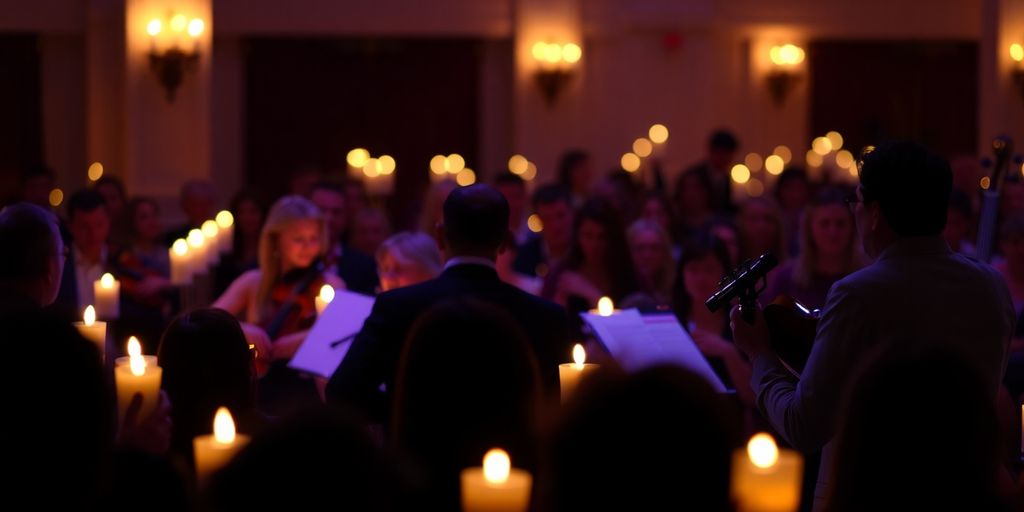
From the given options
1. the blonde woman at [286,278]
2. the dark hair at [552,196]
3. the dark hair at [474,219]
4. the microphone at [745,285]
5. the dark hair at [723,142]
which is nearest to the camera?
the microphone at [745,285]

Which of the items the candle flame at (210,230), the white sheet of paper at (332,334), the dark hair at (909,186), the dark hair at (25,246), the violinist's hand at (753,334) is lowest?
the white sheet of paper at (332,334)

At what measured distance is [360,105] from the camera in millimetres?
12578

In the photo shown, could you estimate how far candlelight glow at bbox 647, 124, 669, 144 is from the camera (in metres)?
12.0

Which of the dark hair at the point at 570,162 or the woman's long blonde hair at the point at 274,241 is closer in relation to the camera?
the woman's long blonde hair at the point at 274,241

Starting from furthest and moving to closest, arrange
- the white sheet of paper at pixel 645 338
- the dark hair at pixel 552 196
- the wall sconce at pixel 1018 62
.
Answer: the wall sconce at pixel 1018 62
the dark hair at pixel 552 196
the white sheet of paper at pixel 645 338

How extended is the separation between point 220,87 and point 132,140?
4.34ft

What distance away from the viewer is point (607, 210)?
6.39 m

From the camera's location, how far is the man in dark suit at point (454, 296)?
3543mm

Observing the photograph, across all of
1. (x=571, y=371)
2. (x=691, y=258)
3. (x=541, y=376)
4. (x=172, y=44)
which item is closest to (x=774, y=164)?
(x=172, y=44)

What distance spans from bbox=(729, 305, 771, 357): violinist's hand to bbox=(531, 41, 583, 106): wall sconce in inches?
334

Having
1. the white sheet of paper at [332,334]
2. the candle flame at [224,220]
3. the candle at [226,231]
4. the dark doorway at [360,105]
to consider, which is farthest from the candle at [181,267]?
the dark doorway at [360,105]

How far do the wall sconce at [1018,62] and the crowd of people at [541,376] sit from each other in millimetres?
5196

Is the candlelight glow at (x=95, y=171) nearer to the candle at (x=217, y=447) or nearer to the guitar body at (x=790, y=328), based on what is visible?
the guitar body at (x=790, y=328)

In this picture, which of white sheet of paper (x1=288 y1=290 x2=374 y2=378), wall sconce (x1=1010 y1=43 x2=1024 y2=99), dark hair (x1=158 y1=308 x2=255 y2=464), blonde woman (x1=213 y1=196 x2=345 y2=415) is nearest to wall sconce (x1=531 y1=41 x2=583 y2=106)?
wall sconce (x1=1010 y1=43 x2=1024 y2=99)
